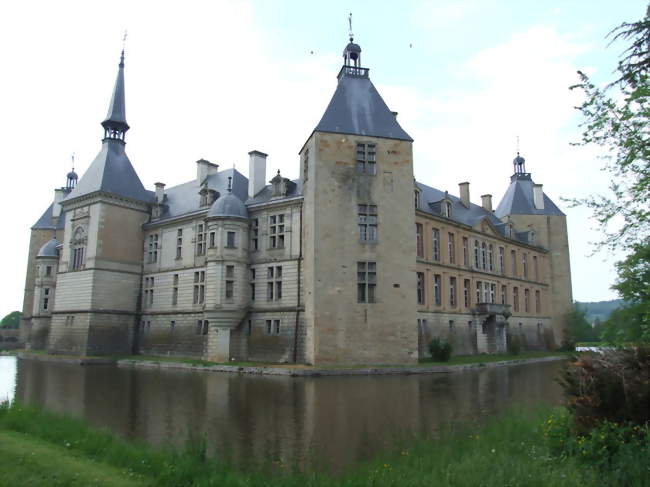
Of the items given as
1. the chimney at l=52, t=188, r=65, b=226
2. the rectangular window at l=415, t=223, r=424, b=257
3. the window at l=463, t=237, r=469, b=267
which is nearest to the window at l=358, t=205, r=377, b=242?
the rectangular window at l=415, t=223, r=424, b=257

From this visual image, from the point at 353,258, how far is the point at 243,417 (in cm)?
1688

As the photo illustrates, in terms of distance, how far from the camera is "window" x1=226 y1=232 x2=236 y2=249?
A: 33500mm

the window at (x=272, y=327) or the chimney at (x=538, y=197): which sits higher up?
the chimney at (x=538, y=197)

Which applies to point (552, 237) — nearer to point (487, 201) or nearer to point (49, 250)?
point (487, 201)

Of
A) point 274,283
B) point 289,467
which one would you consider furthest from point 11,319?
point 289,467

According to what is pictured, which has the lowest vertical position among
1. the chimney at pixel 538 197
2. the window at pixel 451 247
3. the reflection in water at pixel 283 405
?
the reflection in water at pixel 283 405

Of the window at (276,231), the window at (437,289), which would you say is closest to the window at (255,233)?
the window at (276,231)

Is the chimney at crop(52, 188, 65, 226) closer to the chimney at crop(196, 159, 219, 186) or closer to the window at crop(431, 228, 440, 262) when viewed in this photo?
the chimney at crop(196, 159, 219, 186)

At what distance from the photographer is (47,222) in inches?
2312

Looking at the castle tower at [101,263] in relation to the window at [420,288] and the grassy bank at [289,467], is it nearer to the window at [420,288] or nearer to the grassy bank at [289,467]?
the window at [420,288]

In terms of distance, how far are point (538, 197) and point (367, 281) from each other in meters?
34.9

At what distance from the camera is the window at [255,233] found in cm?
3437

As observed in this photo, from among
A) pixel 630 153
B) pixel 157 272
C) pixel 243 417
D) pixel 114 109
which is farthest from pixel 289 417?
pixel 114 109

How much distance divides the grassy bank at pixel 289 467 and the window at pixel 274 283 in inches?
890
